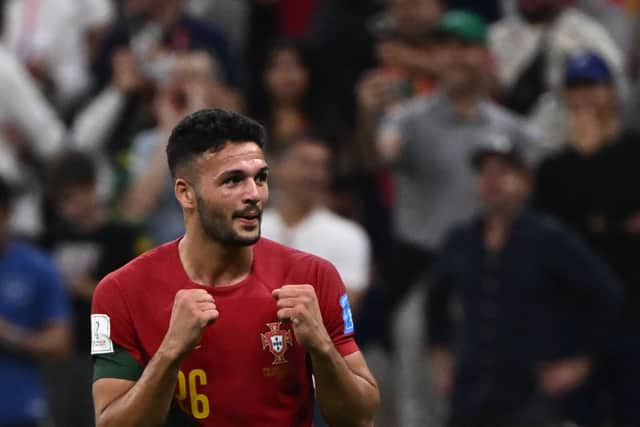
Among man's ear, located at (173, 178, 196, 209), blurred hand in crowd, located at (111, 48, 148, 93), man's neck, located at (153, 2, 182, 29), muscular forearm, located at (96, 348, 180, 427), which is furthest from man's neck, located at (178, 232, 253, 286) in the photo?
man's neck, located at (153, 2, 182, 29)

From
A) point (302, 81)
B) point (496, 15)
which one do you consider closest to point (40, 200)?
point (302, 81)

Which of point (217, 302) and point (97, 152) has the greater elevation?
point (97, 152)

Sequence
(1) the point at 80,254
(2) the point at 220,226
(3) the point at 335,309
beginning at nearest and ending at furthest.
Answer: (2) the point at 220,226
(3) the point at 335,309
(1) the point at 80,254

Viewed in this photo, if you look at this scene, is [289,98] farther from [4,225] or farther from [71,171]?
[4,225]

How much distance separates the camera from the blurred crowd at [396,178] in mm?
9875

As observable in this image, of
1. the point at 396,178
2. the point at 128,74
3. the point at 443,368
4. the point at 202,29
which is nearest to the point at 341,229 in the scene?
the point at 396,178

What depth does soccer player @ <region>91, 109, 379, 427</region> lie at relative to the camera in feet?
17.7

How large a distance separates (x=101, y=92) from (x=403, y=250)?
288 centimetres

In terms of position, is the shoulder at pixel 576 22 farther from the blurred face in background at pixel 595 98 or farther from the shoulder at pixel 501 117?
the blurred face in background at pixel 595 98

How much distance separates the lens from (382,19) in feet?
38.8

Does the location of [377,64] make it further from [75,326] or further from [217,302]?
[217,302]

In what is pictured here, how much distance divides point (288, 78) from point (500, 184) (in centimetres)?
221

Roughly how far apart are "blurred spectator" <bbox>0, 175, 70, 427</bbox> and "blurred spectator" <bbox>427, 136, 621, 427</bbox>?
251cm

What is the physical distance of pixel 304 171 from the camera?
1012 centimetres
